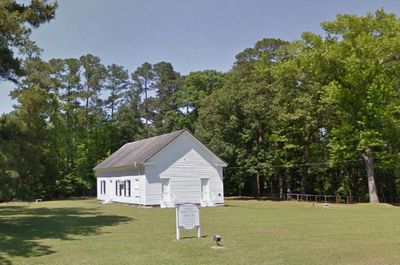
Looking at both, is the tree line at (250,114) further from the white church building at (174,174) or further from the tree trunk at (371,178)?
the white church building at (174,174)

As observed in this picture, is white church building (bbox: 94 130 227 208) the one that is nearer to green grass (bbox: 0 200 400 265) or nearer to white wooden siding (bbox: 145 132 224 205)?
white wooden siding (bbox: 145 132 224 205)

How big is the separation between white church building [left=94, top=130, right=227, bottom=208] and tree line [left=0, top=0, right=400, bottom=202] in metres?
6.79

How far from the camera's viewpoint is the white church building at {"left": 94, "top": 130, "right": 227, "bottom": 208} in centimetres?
3070

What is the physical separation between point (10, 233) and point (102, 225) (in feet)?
12.0

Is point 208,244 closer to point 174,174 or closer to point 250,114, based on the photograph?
point 174,174

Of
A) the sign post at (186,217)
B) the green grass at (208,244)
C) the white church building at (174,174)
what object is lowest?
the green grass at (208,244)

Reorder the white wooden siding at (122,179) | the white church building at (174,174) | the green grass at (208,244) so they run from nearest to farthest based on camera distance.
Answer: the green grass at (208,244) → the white church building at (174,174) → the white wooden siding at (122,179)

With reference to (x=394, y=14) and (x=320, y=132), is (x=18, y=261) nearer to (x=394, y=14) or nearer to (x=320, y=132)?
(x=394, y=14)

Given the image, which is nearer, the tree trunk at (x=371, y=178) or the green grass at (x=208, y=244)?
the green grass at (x=208, y=244)

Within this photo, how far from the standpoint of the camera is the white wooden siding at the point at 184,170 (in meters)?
30.7

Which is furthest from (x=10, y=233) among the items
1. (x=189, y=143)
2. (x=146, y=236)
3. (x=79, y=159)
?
(x=79, y=159)

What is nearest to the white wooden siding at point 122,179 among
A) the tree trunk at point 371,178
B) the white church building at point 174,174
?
the white church building at point 174,174

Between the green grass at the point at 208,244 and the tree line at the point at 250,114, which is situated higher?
the tree line at the point at 250,114

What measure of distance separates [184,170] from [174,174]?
2.89ft
